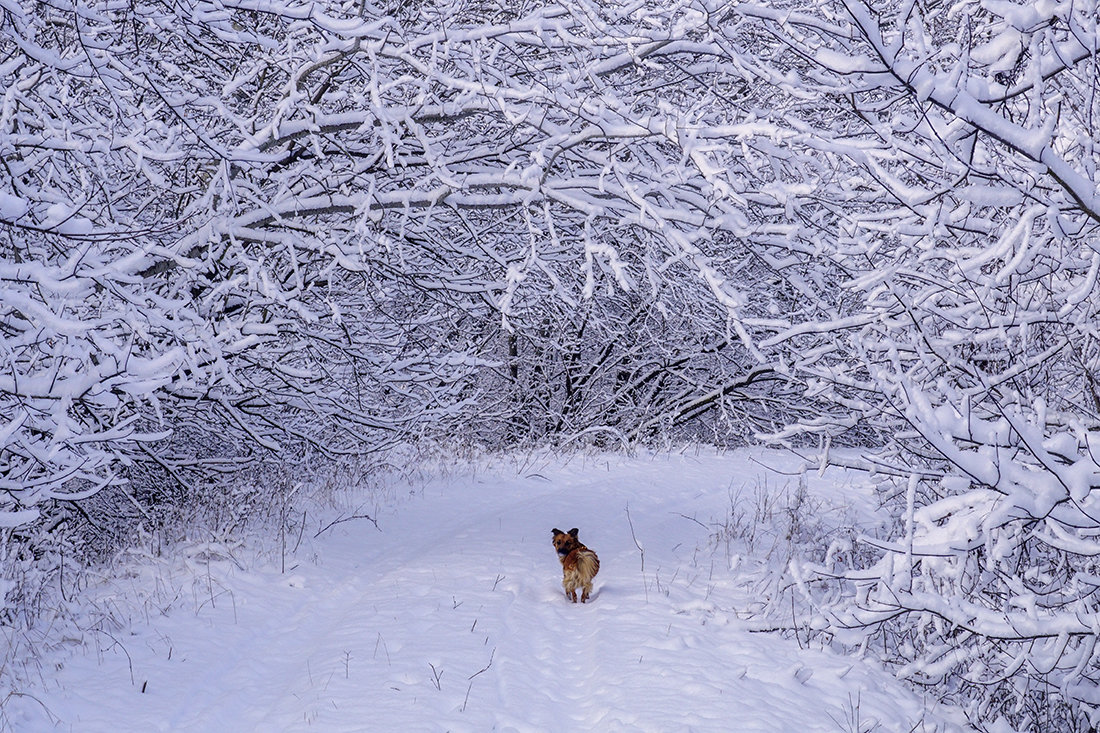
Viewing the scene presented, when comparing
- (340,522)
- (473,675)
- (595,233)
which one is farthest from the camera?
(340,522)

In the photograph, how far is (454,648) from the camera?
17.2ft

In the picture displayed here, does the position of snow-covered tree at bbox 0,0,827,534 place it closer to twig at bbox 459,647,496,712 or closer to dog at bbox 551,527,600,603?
dog at bbox 551,527,600,603

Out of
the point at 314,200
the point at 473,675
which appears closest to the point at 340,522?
the point at 314,200

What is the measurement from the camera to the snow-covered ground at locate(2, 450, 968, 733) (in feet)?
14.4

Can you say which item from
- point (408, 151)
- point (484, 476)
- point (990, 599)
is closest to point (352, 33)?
point (408, 151)

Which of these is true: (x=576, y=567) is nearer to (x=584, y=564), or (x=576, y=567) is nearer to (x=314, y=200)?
(x=584, y=564)

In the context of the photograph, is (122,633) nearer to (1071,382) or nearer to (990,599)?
(990,599)

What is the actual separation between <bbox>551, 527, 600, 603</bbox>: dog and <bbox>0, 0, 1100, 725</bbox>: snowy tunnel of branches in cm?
149

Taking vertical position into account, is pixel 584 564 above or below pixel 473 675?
above

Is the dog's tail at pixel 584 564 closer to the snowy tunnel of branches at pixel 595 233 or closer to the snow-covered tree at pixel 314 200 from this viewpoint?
the snowy tunnel of branches at pixel 595 233

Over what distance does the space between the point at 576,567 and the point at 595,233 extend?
2.61 metres

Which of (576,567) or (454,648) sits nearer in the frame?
(454,648)

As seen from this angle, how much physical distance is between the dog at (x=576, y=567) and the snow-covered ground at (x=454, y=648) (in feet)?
0.41

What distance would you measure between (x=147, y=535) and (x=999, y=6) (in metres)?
6.73
